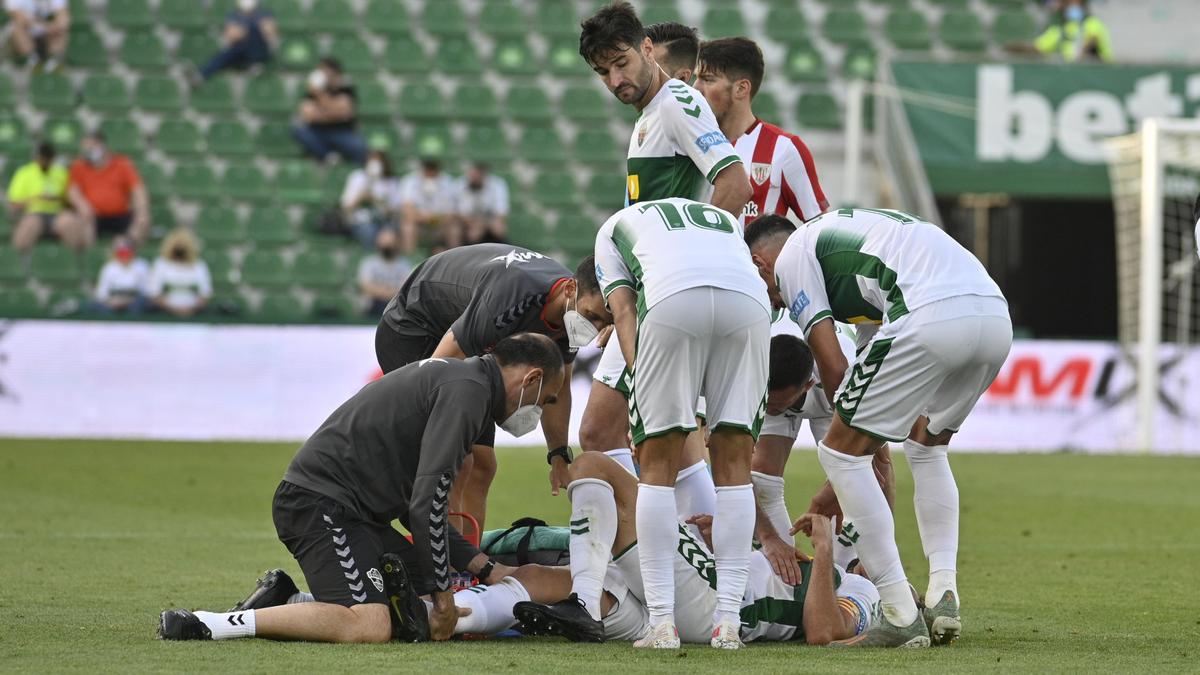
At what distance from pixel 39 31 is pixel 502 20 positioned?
5840 millimetres

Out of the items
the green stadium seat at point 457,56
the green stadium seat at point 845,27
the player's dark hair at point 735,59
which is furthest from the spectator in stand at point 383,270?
the player's dark hair at point 735,59

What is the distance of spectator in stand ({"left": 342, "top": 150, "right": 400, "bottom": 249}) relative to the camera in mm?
18875

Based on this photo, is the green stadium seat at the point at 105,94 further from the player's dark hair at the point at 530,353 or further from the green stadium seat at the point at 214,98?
the player's dark hair at the point at 530,353

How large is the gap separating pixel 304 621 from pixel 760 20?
57.4 feet

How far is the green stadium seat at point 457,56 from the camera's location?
69.9 feet

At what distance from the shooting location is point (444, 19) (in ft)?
71.2

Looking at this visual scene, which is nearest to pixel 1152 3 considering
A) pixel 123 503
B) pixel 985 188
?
pixel 985 188

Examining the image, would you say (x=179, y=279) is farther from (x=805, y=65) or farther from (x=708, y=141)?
(x=708, y=141)

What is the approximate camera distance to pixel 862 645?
19.8 ft

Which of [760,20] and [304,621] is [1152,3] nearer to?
[760,20]

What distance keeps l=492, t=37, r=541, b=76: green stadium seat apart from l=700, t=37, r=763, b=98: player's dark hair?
44.7 ft

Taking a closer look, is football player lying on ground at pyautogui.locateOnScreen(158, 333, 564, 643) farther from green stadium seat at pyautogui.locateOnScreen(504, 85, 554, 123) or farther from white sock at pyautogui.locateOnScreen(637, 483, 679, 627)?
green stadium seat at pyautogui.locateOnScreen(504, 85, 554, 123)

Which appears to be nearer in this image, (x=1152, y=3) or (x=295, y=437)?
(x=295, y=437)

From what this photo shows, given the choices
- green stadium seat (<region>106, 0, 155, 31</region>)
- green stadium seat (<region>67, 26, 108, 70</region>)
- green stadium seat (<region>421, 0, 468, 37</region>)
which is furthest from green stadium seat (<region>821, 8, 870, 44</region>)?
green stadium seat (<region>67, 26, 108, 70</region>)
